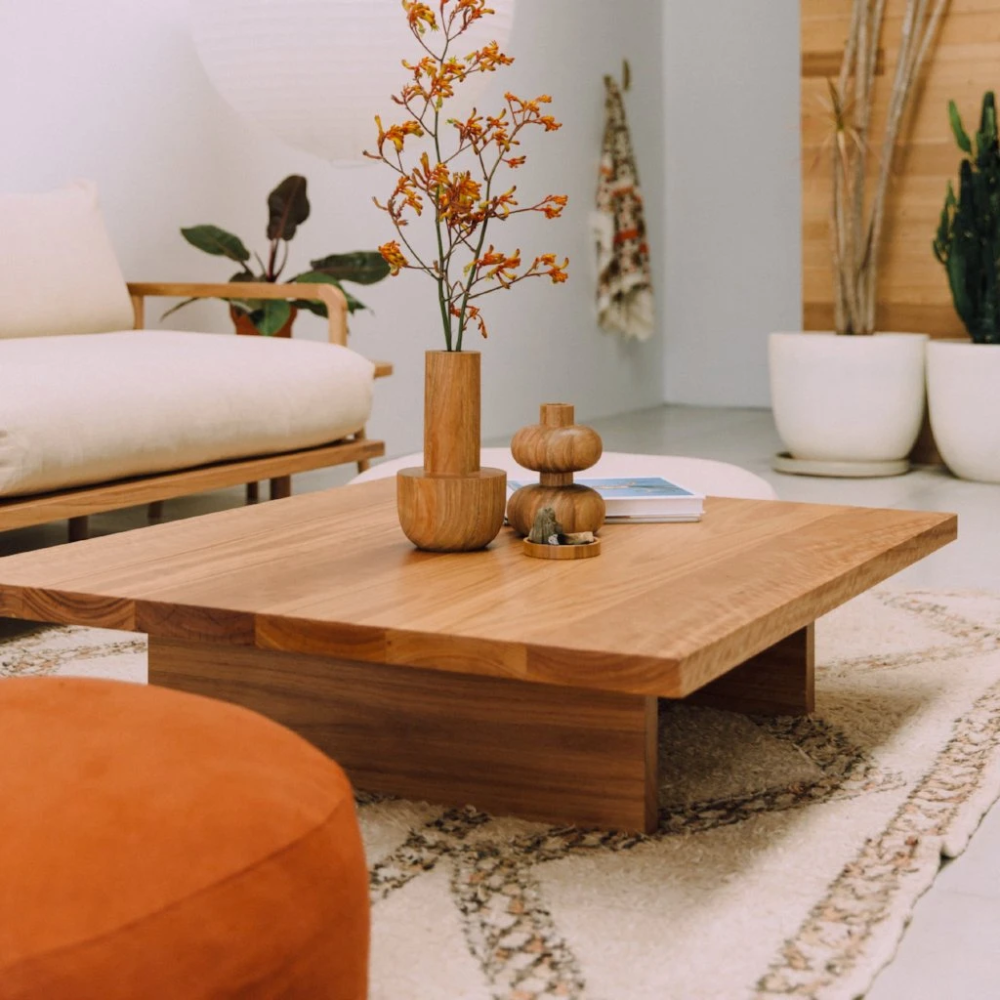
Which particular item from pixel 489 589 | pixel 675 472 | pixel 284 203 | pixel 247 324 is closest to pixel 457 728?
pixel 489 589

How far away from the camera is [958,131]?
182 inches

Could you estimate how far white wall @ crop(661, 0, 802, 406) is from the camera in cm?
690

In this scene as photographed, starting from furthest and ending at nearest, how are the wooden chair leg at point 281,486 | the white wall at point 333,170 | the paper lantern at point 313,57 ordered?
1. the white wall at point 333,170
2. the paper lantern at point 313,57
3. the wooden chair leg at point 281,486

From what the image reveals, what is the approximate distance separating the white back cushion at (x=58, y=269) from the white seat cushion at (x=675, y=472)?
1252mm

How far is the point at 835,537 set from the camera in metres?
1.88

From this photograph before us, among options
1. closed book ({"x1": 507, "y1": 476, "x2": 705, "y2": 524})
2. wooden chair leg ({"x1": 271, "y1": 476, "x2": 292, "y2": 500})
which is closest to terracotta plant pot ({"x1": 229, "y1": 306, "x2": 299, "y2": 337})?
wooden chair leg ({"x1": 271, "y1": 476, "x2": 292, "y2": 500})

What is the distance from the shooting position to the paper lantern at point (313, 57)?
378cm

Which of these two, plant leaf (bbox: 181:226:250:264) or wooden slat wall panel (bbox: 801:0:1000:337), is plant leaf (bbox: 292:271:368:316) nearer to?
plant leaf (bbox: 181:226:250:264)

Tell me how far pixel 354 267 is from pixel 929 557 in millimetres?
1830

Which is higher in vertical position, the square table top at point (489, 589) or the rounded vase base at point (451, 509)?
the rounded vase base at point (451, 509)

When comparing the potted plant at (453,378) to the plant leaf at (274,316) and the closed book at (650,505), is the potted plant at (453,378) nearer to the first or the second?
the closed book at (650,505)

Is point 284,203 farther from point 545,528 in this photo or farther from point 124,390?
point 545,528

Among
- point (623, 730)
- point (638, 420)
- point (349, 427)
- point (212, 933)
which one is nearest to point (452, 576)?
point (623, 730)

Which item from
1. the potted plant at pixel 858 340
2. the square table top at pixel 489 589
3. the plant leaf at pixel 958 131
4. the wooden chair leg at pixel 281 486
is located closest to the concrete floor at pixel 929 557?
the potted plant at pixel 858 340
